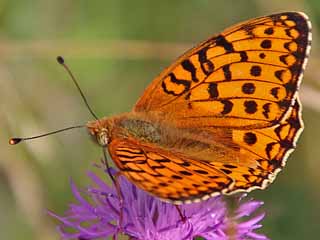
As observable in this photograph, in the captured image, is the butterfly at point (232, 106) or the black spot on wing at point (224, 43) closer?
the butterfly at point (232, 106)

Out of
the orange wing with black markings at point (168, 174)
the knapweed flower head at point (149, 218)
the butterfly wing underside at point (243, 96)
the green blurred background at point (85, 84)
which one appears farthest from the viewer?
the green blurred background at point (85, 84)

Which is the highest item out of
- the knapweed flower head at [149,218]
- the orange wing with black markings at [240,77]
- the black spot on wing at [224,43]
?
the black spot on wing at [224,43]

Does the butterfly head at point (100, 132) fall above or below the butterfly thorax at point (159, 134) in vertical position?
above

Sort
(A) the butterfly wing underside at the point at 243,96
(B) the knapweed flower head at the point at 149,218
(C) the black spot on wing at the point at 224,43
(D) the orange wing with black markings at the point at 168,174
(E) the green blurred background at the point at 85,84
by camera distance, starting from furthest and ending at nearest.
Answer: (E) the green blurred background at the point at 85,84
(C) the black spot on wing at the point at 224,43
(B) the knapweed flower head at the point at 149,218
(A) the butterfly wing underside at the point at 243,96
(D) the orange wing with black markings at the point at 168,174

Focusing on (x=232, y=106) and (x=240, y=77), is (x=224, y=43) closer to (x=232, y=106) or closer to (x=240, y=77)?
(x=240, y=77)

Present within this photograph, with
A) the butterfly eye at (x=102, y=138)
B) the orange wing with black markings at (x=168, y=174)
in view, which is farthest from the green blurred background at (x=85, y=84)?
the orange wing with black markings at (x=168, y=174)

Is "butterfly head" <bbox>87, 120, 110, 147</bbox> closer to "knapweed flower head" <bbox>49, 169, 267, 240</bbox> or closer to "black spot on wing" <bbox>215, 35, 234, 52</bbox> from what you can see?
"knapweed flower head" <bbox>49, 169, 267, 240</bbox>

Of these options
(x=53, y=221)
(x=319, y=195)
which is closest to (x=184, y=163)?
(x=53, y=221)

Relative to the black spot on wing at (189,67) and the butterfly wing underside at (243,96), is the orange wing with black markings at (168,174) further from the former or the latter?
the black spot on wing at (189,67)
